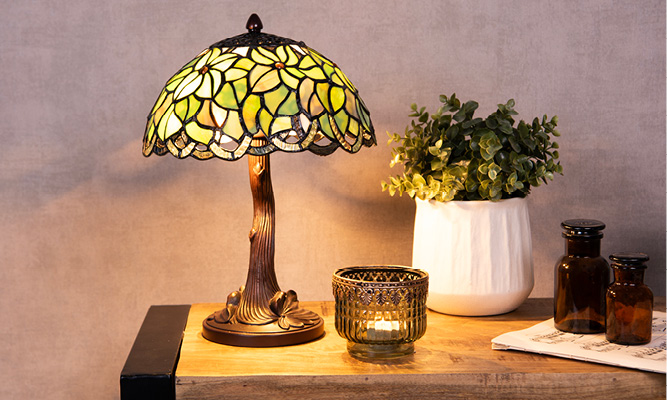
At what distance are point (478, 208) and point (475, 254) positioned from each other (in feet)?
0.24

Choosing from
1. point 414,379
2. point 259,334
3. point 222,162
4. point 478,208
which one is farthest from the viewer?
point 222,162

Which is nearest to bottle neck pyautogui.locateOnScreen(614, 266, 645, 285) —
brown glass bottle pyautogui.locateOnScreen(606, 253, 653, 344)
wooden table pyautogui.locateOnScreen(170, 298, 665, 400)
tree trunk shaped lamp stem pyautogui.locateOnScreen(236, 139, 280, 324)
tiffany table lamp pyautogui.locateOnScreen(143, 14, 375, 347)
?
A: brown glass bottle pyautogui.locateOnScreen(606, 253, 653, 344)

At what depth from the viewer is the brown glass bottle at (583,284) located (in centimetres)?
100

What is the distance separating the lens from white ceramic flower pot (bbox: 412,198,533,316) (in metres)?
1.07

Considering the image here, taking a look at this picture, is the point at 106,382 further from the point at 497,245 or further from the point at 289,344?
the point at 497,245

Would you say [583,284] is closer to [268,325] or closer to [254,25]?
[268,325]

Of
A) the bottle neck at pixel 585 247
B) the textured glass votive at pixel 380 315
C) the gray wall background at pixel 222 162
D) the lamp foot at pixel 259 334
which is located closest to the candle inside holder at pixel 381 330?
the textured glass votive at pixel 380 315

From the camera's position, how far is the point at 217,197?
1.30 metres

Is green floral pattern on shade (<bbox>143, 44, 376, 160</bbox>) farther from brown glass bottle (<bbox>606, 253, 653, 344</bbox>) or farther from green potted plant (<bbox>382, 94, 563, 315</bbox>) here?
brown glass bottle (<bbox>606, 253, 653, 344</bbox>)

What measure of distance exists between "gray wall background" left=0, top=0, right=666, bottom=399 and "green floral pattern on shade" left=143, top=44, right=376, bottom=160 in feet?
1.24

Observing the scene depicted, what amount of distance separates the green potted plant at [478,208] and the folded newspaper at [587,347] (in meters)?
0.11

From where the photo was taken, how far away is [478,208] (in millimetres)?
1064

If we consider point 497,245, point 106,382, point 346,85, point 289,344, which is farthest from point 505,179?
point 106,382

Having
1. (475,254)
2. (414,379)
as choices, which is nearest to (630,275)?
(475,254)
